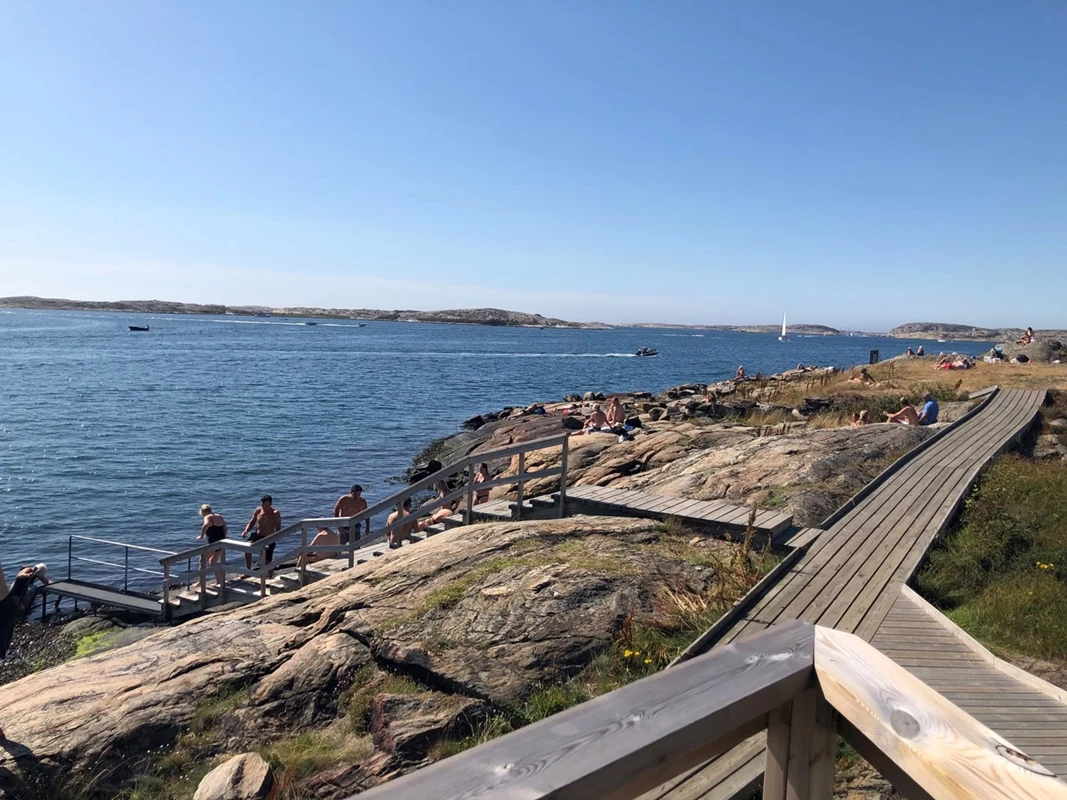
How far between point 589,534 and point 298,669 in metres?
3.61

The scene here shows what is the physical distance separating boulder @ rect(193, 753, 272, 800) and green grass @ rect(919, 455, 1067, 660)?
593 cm

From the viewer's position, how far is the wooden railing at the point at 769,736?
4.43ft

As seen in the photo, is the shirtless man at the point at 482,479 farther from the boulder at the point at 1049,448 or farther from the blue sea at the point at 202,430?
the boulder at the point at 1049,448

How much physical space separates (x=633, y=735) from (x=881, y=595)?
Result: 633cm

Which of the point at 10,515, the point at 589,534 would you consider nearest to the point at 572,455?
the point at 589,534

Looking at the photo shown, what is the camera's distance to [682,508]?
9.62m

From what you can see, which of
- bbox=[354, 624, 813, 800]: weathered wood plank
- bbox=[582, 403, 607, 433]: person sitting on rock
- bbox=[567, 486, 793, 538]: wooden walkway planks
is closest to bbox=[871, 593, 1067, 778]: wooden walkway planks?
bbox=[567, 486, 793, 538]: wooden walkway planks

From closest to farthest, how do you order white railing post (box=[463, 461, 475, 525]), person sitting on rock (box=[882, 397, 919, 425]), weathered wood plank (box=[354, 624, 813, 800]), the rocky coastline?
weathered wood plank (box=[354, 624, 813, 800]) → the rocky coastline → white railing post (box=[463, 461, 475, 525]) → person sitting on rock (box=[882, 397, 919, 425])

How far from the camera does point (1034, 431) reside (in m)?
16.6

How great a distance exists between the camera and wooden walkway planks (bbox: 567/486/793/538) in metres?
8.75

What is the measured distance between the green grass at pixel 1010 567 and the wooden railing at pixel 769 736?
18.8 ft

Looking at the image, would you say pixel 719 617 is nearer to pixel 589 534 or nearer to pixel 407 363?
pixel 589 534

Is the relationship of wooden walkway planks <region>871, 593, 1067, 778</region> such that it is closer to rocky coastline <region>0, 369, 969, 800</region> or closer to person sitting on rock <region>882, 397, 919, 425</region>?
rocky coastline <region>0, 369, 969, 800</region>

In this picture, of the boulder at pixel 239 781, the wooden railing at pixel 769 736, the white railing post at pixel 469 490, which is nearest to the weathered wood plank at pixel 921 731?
the wooden railing at pixel 769 736
